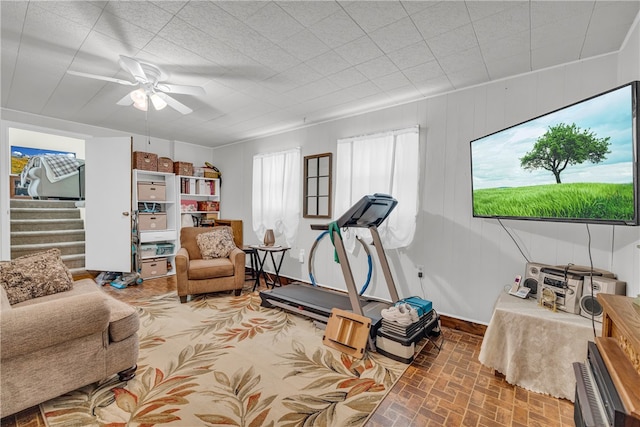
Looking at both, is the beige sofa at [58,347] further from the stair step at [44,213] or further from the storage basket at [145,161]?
the stair step at [44,213]

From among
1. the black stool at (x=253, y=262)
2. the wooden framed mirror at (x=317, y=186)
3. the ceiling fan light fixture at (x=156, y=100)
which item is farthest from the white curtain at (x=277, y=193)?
the ceiling fan light fixture at (x=156, y=100)

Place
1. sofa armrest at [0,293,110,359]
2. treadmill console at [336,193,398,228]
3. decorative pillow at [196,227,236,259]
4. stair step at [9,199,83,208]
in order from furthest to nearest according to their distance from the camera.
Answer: stair step at [9,199,83,208]
decorative pillow at [196,227,236,259]
treadmill console at [336,193,398,228]
sofa armrest at [0,293,110,359]

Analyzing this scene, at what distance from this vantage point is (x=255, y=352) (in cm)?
242

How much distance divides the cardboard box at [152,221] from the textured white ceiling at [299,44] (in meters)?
2.01

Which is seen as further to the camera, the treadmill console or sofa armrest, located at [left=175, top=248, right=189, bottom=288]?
sofa armrest, located at [left=175, top=248, right=189, bottom=288]

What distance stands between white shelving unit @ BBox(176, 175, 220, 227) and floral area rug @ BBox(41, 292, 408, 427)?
2.83 metres

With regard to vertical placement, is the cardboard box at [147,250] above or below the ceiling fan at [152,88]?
below

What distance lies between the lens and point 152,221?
4.88 m

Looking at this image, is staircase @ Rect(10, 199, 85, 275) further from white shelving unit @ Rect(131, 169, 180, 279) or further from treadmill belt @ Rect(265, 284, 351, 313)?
treadmill belt @ Rect(265, 284, 351, 313)

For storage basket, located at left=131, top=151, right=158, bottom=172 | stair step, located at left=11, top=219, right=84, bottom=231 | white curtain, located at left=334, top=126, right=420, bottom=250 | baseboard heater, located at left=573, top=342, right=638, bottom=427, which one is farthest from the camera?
storage basket, located at left=131, top=151, right=158, bottom=172

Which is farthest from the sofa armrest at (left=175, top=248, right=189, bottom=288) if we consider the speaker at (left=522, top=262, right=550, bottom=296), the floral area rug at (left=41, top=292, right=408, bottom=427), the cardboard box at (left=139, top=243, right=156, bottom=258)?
the speaker at (left=522, top=262, right=550, bottom=296)

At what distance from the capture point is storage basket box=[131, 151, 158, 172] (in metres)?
4.68

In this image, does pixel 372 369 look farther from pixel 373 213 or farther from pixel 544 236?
pixel 544 236

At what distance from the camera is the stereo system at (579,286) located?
1.86 meters
